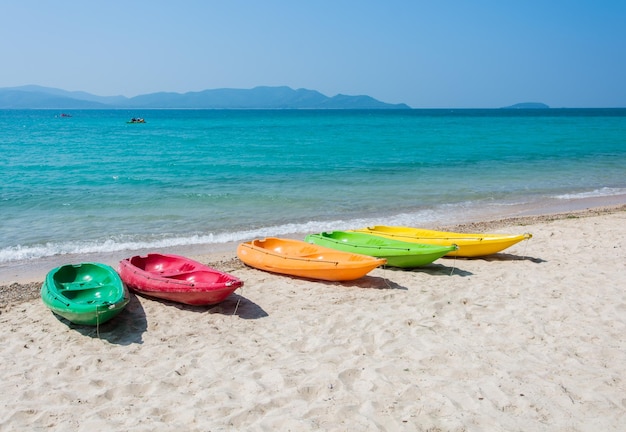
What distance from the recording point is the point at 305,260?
31.1ft

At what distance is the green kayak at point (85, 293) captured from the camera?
7.18 meters

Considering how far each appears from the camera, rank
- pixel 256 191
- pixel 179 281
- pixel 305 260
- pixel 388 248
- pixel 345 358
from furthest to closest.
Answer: pixel 256 191 → pixel 388 248 → pixel 305 260 → pixel 179 281 → pixel 345 358

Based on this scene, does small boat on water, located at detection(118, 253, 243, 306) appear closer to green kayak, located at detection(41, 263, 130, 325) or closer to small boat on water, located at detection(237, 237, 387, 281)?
green kayak, located at detection(41, 263, 130, 325)

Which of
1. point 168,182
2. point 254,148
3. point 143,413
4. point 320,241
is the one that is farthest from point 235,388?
point 254,148

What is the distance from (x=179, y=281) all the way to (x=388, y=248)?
3860mm

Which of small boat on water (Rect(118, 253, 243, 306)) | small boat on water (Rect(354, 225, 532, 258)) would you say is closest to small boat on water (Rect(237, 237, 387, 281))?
small boat on water (Rect(118, 253, 243, 306))

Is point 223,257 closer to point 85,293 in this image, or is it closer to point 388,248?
point 388,248

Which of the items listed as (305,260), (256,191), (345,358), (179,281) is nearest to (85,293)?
(179,281)

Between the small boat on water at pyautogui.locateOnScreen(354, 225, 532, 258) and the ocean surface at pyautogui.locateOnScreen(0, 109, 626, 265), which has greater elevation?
the small boat on water at pyautogui.locateOnScreen(354, 225, 532, 258)

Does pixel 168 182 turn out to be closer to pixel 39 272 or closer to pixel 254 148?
pixel 39 272

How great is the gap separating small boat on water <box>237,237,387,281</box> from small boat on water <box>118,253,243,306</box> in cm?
141

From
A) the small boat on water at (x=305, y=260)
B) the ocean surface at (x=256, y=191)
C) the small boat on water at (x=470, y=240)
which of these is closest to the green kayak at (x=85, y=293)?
the small boat on water at (x=305, y=260)

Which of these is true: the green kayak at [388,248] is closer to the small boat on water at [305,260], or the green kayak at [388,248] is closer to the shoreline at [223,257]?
the small boat on water at [305,260]

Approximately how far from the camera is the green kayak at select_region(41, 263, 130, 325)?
283 inches
